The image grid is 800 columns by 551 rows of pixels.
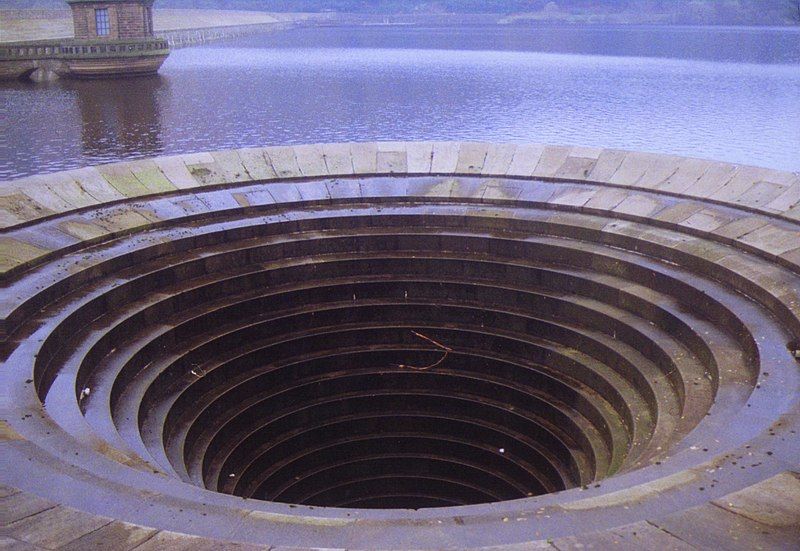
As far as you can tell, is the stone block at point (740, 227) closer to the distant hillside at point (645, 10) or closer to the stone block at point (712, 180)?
the stone block at point (712, 180)

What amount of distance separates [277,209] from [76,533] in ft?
54.9

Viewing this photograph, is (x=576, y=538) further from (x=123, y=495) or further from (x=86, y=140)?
(x=86, y=140)

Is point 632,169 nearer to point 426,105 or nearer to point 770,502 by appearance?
point 770,502

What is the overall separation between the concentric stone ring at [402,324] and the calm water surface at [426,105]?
18.1m

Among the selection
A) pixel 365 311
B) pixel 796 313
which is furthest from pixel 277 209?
pixel 796 313

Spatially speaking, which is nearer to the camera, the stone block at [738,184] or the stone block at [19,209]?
the stone block at [19,209]

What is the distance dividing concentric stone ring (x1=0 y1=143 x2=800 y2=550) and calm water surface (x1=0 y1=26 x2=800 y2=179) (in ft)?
59.4

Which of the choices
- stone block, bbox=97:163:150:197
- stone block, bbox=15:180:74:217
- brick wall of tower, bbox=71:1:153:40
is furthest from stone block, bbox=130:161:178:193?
brick wall of tower, bbox=71:1:153:40

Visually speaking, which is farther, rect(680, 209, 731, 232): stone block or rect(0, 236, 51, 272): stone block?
rect(680, 209, 731, 232): stone block

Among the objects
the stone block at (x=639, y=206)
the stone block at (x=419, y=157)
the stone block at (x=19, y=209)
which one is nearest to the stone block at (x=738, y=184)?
the stone block at (x=639, y=206)

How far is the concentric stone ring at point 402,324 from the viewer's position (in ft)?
53.0

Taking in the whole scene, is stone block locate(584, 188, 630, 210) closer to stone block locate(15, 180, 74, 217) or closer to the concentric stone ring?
the concentric stone ring

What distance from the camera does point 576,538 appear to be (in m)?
10.1

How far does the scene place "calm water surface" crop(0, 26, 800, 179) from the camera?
153ft
